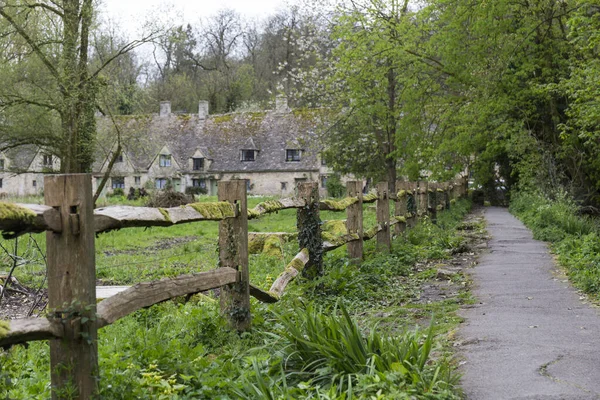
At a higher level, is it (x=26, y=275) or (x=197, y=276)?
(x=197, y=276)

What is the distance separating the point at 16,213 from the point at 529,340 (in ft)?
14.1

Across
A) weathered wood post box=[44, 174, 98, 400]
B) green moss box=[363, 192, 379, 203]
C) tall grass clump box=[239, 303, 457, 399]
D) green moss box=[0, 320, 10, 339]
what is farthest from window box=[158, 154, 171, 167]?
green moss box=[0, 320, 10, 339]

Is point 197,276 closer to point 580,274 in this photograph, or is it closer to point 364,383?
point 364,383

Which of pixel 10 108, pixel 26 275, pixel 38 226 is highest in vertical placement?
pixel 10 108

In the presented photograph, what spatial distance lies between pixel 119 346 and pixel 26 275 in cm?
830

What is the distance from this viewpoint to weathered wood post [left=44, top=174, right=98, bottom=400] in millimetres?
3559

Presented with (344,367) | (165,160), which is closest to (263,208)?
(344,367)

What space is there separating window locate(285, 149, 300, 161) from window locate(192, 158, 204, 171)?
7.77 m

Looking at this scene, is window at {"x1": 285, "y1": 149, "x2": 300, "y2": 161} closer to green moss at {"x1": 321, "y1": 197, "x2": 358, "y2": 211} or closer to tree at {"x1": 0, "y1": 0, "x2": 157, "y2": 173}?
tree at {"x1": 0, "y1": 0, "x2": 157, "y2": 173}

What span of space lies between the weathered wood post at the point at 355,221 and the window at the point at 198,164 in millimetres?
54580

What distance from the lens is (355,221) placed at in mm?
10258

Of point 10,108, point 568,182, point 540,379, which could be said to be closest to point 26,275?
point 540,379

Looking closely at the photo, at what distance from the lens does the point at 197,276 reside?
5137 mm

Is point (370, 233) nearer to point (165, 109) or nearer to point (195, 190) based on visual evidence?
point (195, 190)
